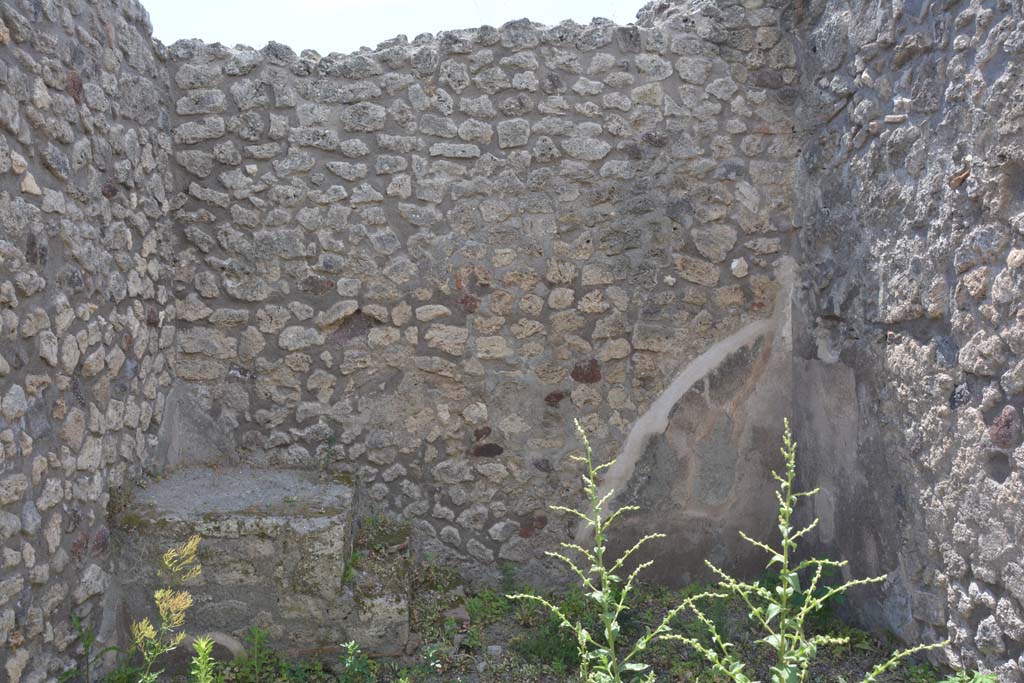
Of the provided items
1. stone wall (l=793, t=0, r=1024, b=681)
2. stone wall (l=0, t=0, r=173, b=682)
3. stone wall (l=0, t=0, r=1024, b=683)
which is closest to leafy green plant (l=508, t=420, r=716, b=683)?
stone wall (l=0, t=0, r=1024, b=683)

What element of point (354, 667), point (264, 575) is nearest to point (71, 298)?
point (264, 575)

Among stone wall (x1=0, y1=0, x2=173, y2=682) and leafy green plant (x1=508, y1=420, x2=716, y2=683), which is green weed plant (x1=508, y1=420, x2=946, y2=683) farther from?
stone wall (x1=0, y1=0, x2=173, y2=682)

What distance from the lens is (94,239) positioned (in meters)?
3.08

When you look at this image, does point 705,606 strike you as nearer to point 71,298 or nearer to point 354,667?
point 354,667

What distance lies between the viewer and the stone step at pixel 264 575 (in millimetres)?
3260

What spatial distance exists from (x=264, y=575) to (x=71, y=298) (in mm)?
1261

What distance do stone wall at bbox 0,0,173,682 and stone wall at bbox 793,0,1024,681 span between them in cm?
298

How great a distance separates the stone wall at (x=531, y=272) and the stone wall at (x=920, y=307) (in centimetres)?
2

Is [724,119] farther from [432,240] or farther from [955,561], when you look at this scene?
[955,561]

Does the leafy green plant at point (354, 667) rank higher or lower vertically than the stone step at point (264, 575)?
lower

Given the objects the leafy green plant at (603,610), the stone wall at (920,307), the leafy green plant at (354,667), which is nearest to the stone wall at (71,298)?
the leafy green plant at (354,667)

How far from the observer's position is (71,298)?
9.59 feet

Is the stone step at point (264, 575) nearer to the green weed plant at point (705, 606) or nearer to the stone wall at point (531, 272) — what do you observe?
the stone wall at point (531, 272)

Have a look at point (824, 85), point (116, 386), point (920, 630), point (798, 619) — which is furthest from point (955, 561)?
point (116, 386)
